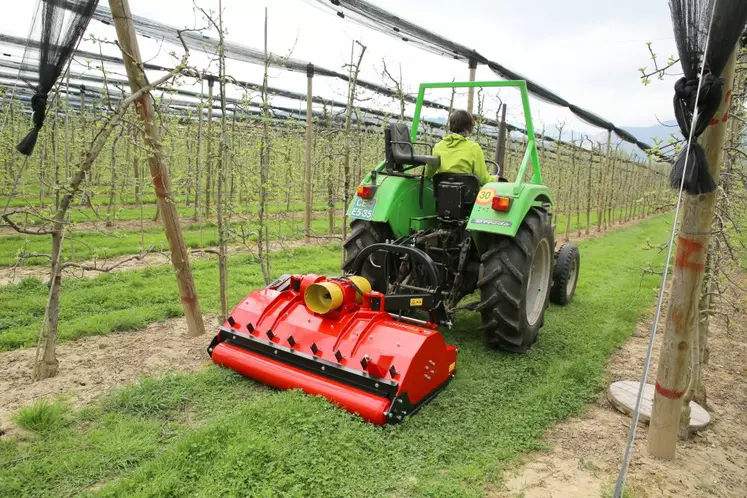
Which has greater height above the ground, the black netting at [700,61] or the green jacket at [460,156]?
the black netting at [700,61]

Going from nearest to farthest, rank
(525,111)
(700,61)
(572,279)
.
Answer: (700,61)
(525,111)
(572,279)

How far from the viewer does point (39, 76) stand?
2949 mm

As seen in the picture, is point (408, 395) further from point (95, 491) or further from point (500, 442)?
point (95, 491)

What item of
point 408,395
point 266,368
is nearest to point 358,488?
point 408,395

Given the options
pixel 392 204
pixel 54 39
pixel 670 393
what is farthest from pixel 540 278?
pixel 54 39

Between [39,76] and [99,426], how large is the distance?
213 cm

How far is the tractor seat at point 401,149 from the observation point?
13.2 ft

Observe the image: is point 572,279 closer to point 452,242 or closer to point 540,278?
point 540,278

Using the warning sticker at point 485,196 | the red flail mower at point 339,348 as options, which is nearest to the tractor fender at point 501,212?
the warning sticker at point 485,196

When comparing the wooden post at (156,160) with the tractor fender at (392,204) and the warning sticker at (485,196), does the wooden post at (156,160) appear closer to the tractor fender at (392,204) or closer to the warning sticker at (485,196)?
the tractor fender at (392,204)

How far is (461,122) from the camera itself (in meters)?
4.29

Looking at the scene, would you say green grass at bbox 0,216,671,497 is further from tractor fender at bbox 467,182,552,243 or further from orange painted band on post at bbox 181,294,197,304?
tractor fender at bbox 467,182,552,243

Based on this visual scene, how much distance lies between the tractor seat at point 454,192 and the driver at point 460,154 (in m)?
0.06

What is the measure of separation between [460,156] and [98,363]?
3323 millimetres
